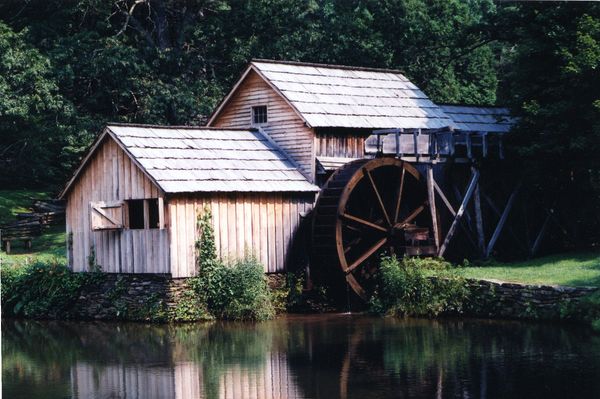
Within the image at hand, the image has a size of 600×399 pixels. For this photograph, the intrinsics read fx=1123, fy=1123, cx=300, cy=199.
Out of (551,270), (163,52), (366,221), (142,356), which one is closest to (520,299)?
(551,270)

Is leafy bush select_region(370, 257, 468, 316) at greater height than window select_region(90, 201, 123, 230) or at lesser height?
lesser

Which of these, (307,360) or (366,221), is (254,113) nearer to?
(366,221)

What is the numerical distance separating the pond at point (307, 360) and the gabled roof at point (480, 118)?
9723 millimetres

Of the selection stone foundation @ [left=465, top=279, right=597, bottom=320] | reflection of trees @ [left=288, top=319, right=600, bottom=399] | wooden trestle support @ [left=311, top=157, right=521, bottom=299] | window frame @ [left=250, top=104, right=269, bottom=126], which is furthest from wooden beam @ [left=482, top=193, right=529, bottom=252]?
reflection of trees @ [left=288, top=319, right=600, bottom=399]

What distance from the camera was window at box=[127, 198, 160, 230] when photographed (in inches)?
1110

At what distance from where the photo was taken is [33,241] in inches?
1617

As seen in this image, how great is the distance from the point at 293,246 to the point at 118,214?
15.7ft

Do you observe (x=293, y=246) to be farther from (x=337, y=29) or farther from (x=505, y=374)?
(x=337, y=29)

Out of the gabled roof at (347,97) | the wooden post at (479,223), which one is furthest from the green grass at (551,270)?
the gabled roof at (347,97)

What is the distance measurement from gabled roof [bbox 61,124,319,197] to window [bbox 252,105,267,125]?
975mm

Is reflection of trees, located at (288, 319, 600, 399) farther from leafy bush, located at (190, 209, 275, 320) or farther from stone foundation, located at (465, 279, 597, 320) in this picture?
leafy bush, located at (190, 209, 275, 320)

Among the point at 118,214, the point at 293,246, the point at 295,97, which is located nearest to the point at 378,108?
the point at 295,97

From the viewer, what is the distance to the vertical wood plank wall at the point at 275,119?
3080 cm

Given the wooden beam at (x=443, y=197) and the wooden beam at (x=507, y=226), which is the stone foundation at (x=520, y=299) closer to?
the wooden beam at (x=443, y=197)
